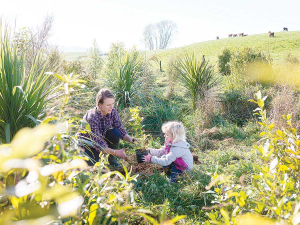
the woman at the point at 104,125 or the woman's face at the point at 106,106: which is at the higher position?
the woman's face at the point at 106,106

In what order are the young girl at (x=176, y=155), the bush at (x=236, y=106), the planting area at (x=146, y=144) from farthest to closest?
1. the bush at (x=236, y=106)
2. the young girl at (x=176, y=155)
3. the planting area at (x=146, y=144)

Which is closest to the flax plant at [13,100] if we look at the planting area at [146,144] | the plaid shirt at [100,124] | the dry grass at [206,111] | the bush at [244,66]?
the planting area at [146,144]

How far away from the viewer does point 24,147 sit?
2.27 ft

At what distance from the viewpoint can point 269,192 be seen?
122 centimetres

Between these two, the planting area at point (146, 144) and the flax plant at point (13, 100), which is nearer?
the planting area at point (146, 144)

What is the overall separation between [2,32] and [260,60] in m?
7.84

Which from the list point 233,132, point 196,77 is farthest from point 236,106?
point 233,132

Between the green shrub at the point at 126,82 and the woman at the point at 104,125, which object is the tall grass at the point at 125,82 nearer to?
the green shrub at the point at 126,82

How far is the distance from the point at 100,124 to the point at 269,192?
2.82 metres

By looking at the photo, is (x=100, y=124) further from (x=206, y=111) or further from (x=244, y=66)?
(x=244, y=66)

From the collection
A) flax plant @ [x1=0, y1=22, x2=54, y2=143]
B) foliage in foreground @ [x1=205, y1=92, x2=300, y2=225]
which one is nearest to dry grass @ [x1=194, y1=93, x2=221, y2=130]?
foliage in foreground @ [x1=205, y1=92, x2=300, y2=225]

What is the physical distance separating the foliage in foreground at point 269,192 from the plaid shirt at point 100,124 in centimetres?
215

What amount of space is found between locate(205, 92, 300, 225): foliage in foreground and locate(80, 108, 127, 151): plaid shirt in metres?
2.15

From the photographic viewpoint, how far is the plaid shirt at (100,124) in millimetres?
3322
